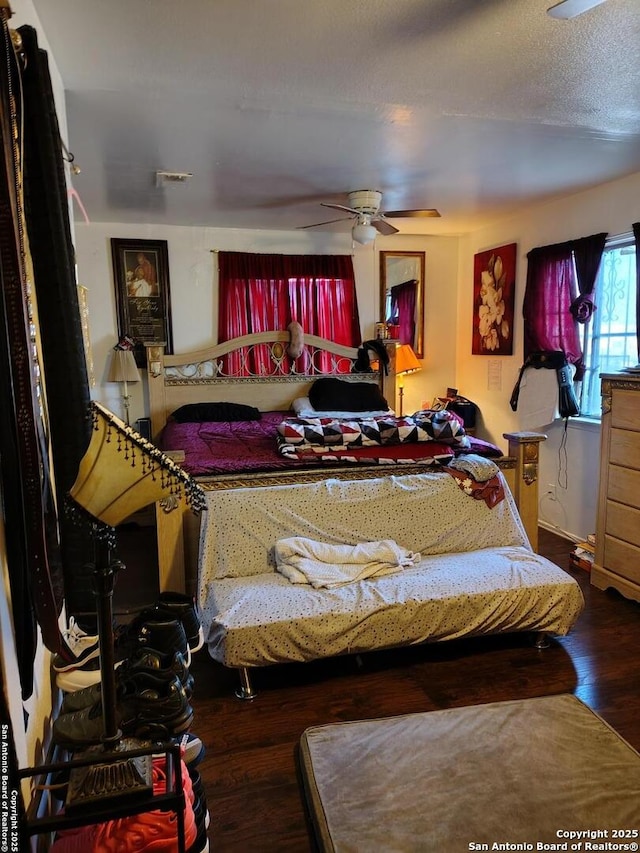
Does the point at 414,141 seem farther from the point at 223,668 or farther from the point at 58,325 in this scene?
the point at 223,668

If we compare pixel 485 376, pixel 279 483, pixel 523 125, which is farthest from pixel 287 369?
pixel 523 125

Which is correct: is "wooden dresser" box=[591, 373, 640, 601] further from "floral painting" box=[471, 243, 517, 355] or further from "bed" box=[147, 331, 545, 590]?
"floral painting" box=[471, 243, 517, 355]

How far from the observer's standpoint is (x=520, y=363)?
473 cm

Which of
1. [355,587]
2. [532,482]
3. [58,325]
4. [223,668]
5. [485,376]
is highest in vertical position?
[58,325]

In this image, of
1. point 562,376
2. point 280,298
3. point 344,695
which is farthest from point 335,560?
point 280,298

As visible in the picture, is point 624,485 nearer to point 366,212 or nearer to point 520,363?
point 520,363

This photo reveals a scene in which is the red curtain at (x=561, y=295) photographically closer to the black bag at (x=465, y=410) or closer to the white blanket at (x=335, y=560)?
the black bag at (x=465, y=410)

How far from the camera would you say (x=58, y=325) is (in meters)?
1.58

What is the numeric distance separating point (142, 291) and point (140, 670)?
164 inches

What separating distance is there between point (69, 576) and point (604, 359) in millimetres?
3791

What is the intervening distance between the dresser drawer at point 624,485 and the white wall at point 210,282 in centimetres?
278

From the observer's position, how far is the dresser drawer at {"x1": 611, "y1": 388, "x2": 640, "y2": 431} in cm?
297

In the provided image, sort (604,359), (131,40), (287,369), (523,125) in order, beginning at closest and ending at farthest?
(131,40) → (523,125) → (604,359) → (287,369)

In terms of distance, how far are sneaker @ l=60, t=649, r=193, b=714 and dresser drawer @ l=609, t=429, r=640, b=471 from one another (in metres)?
2.60
